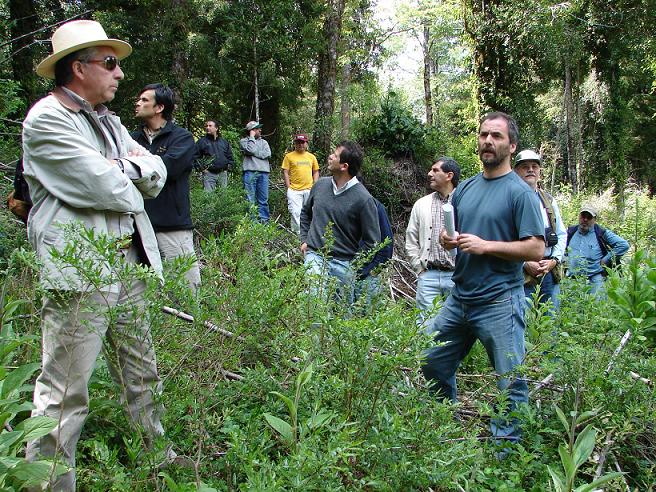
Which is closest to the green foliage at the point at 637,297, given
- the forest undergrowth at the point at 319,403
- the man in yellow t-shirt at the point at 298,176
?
the forest undergrowth at the point at 319,403

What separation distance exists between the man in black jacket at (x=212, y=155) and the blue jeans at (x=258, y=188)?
0.51m

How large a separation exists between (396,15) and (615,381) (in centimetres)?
3232

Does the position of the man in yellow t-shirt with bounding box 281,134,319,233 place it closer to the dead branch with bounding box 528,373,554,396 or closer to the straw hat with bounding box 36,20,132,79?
the dead branch with bounding box 528,373,554,396

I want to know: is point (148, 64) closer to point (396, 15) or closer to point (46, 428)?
point (46, 428)

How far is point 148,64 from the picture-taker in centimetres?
1426

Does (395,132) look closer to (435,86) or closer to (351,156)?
(351,156)

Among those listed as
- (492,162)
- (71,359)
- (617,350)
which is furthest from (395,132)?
(71,359)

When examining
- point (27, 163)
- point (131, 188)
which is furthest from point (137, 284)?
point (27, 163)

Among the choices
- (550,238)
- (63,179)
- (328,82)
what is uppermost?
(328,82)

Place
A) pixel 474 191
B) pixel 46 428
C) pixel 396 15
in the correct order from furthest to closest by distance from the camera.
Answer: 1. pixel 396 15
2. pixel 474 191
3. pixel 46 428

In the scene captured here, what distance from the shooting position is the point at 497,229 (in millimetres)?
3812

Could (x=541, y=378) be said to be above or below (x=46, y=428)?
below

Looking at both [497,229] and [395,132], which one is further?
[395,132]

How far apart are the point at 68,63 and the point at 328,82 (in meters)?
13.0
